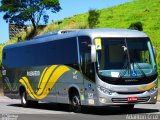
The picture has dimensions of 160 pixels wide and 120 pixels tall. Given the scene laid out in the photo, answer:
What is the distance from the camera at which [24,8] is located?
3418 inches

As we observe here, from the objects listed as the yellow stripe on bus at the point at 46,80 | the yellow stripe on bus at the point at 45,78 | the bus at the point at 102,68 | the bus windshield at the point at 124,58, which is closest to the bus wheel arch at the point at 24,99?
the yellow stripe on bus at the point at 46,80

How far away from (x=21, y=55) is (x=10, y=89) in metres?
2.34

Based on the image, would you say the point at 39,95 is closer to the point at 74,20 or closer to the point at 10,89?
the point at 10,89

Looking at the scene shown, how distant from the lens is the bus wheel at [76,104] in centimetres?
2209

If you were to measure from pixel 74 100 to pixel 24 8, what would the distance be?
215 feet

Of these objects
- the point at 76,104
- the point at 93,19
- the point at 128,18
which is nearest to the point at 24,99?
the point at 76,104

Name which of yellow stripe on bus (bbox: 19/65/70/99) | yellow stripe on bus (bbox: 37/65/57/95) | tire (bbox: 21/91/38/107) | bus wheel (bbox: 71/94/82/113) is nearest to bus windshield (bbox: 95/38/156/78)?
bus wheel (bbox: 71/94/82/113)

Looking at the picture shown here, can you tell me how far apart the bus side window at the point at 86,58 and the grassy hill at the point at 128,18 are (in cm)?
2605

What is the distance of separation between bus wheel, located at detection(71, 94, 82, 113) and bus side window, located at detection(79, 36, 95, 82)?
1.28 meters

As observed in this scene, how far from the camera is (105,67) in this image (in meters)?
20.6

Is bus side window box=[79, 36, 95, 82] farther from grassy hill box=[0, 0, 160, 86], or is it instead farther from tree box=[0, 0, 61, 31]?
tree box=[0, 0, 61, 31]

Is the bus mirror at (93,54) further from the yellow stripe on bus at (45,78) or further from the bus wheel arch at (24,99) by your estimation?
the bus wheel arch at (24,99)

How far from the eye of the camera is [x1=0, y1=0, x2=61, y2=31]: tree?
276ft

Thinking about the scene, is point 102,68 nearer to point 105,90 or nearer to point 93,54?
point 93,54
